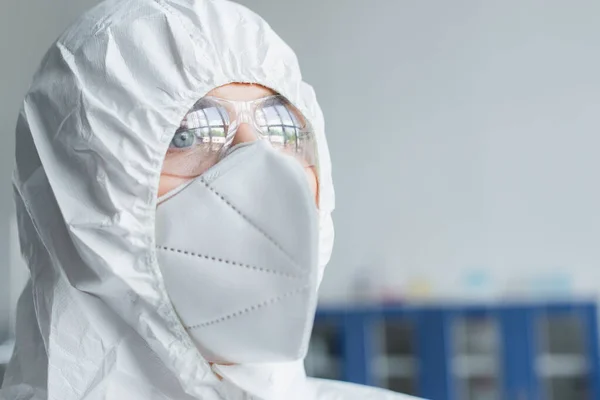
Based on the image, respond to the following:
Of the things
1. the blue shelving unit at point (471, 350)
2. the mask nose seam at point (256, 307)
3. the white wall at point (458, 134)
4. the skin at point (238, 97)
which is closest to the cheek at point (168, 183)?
the skin at point (238, 97)

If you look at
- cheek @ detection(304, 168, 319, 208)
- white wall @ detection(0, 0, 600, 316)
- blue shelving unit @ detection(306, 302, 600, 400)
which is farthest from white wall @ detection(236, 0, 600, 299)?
cheek @ detection(304, 168, 319, 208)

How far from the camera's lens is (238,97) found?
830 mm

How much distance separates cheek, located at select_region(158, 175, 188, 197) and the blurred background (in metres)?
1.95

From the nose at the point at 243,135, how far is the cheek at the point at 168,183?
2.8 inches

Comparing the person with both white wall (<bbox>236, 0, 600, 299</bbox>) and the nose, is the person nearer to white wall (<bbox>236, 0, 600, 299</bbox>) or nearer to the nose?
the nose

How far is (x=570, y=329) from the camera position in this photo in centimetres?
256

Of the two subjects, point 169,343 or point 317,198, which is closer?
point 169,343

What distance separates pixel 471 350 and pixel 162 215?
2.05 meters

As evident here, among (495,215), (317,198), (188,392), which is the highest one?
(317,198)

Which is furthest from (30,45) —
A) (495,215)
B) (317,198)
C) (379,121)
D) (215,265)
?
(495,215)

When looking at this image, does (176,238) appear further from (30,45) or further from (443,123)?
(443,123)

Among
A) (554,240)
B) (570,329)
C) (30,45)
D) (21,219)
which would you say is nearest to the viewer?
(21,219)

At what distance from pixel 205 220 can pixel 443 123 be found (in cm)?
236

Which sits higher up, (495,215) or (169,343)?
(169,343)
